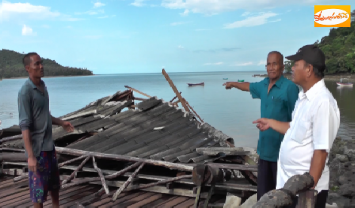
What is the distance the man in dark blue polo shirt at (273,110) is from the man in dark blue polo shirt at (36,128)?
108 inches

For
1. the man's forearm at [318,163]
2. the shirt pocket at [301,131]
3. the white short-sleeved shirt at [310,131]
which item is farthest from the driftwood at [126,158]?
the man's forearm at [318,163]

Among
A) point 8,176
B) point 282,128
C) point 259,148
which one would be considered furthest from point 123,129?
point 282,128

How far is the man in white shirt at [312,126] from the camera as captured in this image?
2.22 metres

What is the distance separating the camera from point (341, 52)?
7506 cm

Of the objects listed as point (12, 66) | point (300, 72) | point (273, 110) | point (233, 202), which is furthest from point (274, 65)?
point (12, 66)

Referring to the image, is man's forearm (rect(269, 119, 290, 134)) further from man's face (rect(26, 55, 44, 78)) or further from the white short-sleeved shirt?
man's face (rect(26, 55, 44, 78))

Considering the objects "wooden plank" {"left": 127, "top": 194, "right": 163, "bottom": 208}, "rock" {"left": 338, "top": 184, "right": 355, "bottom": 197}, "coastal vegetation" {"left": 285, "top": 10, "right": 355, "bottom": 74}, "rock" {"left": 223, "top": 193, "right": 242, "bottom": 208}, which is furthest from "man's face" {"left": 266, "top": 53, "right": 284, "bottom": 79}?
"coastal vegetation" {"left": 285, "top": 10, "right": 355, "bottom": 74}

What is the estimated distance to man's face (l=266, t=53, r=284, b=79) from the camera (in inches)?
139

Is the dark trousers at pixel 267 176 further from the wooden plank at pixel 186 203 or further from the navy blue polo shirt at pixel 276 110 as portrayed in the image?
the wooden plank at pixel 186 203

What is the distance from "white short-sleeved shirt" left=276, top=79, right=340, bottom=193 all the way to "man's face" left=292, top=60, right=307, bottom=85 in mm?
112

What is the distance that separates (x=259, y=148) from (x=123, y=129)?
16.5 ft

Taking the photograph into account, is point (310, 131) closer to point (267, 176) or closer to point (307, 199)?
point (307, 199)

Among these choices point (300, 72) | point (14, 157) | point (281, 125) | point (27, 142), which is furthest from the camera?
point (14, 157)

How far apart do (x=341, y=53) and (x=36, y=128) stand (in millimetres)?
Answer: 83429
